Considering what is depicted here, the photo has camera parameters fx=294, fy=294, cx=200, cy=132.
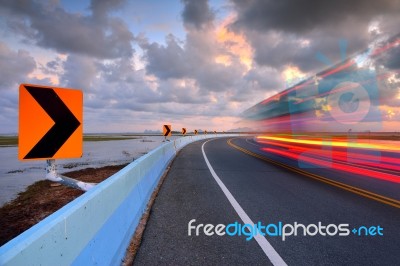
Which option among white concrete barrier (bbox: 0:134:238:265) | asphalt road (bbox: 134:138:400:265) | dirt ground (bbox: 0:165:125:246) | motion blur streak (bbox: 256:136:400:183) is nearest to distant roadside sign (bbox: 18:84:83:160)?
white concrete barrier (bbox: 0:134:238:265)

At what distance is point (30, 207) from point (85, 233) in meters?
6.42

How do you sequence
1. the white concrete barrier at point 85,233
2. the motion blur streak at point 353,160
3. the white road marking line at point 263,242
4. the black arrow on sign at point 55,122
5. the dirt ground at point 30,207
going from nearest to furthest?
the white concrete barrier at point 85,233
the white road marking line at point 263,242
the black arrow on sign at point 55,122
the dirt ground at point 30,207
the motion blur streak at point 353,160

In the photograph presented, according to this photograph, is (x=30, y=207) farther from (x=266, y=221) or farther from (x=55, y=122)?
(x=266, y=221)

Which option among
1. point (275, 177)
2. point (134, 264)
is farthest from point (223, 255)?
point (275, 177)

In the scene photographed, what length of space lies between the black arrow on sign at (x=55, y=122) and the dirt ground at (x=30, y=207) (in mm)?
1980

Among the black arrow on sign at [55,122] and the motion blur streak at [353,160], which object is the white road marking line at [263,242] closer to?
the black arrow on sign at [55,122]

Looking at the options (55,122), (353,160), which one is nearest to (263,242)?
(55,122)

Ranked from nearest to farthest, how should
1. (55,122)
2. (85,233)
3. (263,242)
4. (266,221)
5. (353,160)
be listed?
(85,233) < (263,242) < (55,122) < (266,221) < (353,160)

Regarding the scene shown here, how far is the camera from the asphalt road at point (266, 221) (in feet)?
12.8

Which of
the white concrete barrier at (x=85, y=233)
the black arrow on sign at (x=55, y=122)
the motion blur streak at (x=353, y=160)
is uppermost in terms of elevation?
the black arrow on sign at (x=55, y=122)

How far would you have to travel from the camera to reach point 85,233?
271 cm

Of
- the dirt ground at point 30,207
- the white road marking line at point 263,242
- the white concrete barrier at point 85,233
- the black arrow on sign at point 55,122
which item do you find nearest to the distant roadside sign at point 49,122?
the black arrow on sign at point 55,122

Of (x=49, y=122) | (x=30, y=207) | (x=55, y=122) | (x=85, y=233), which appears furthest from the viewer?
(x=30, y=207)

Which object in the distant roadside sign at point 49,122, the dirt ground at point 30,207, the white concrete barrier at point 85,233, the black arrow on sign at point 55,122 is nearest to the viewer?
the white concrete barrier at point 85,233
